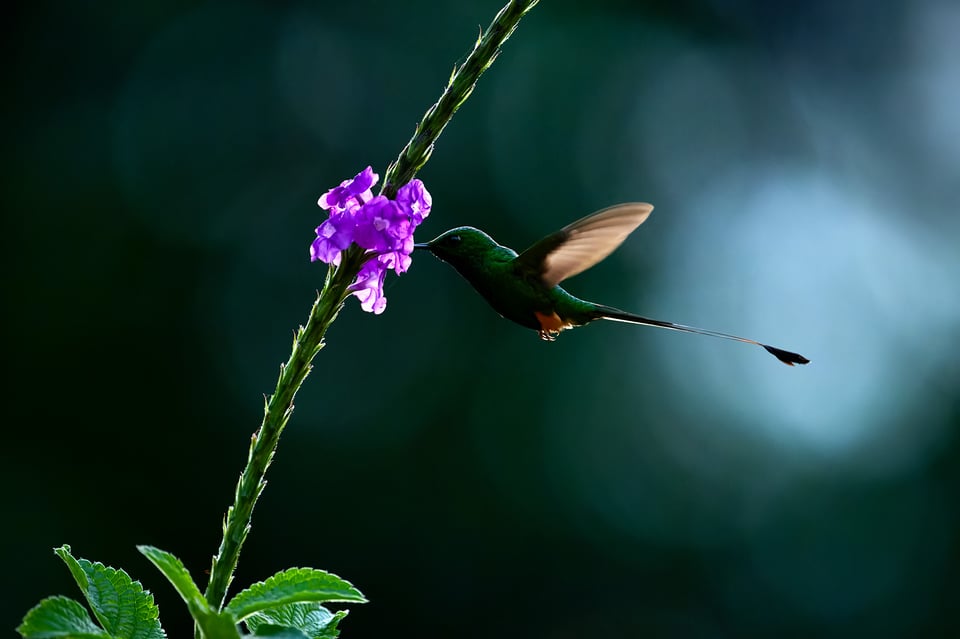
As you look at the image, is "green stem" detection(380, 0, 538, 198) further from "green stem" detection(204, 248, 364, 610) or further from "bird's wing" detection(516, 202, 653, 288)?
"bird's wing" detection(516, 202, 653, 288)

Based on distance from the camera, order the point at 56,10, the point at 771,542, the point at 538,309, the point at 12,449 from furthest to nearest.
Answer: the point at 771,542, the point at 56,10, the point at 12,449, the point at 538,309

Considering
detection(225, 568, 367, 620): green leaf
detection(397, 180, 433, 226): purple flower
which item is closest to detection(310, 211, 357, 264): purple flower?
detection(397, 180, 433, 226): purple flower

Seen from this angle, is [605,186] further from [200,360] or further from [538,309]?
[538,309]

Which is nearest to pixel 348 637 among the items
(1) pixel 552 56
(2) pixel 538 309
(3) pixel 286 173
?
(3) pixel 286 173

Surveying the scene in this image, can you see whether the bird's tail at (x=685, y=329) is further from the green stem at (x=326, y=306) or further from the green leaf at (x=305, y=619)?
the green leaf at (x=305, y=619)

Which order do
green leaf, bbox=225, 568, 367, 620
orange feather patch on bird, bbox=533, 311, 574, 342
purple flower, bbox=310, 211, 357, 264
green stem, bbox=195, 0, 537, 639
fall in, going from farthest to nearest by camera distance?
orange feather patch on bird, bbox=533, 311, 574, 342 < purple flower, bbox=310, 211, 357, 264 < green stem, bbox=195, 0, 537, 639 < green leaf, bbox=225, 568, 367, 620

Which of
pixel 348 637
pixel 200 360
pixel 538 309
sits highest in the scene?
pixel 200 360

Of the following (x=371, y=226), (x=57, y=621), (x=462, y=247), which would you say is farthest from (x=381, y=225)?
(x=57, y=621)
